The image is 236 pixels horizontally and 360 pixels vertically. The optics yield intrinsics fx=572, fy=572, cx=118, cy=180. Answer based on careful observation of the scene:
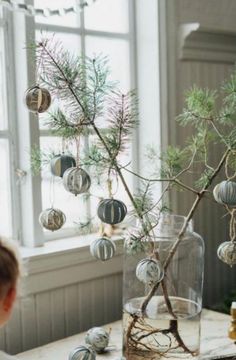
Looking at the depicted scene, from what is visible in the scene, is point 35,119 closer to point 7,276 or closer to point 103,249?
point 103,249

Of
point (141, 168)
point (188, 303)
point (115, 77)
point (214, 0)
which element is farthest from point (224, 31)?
point (188, 303)

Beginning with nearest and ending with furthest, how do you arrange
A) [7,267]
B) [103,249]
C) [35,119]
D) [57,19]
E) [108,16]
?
[7,267], [103,249], [35,119], [57,19], [108,16]

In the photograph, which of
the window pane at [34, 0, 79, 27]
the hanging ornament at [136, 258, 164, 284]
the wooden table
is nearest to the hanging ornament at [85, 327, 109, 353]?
the wooden table

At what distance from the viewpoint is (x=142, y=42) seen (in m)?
1.94

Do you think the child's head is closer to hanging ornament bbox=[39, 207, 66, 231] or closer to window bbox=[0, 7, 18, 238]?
hanging ornament bbox=[39, 207, 66, 231]

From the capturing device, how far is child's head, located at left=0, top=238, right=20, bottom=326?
0.76 m

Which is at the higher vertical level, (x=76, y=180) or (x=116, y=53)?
(x=116, y=53)

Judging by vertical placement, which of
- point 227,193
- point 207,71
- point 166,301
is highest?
point 207,71

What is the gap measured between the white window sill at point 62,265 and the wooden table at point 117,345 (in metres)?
0.16

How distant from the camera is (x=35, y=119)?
1.61m

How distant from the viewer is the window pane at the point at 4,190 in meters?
1.65

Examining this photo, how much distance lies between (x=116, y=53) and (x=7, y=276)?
1310 millimetres

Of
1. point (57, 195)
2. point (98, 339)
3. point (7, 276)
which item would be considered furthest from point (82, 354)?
point (57, 195)

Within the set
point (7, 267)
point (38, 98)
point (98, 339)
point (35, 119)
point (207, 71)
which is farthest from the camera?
point (207, 71)
